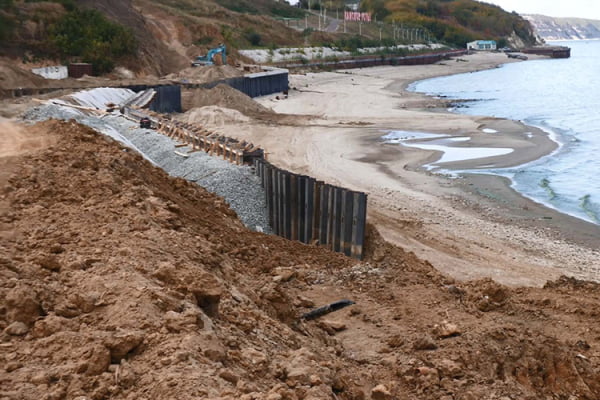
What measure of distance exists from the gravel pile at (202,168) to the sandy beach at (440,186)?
12.7 ft

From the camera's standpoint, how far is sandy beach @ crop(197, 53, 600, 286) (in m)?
15.1

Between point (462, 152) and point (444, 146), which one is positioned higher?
point (444, 146)

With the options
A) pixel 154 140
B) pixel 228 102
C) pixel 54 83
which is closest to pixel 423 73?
pixel 228 102

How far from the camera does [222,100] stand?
37.0 m

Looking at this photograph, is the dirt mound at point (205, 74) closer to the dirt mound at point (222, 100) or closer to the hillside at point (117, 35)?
the hillside at point (117, 35)

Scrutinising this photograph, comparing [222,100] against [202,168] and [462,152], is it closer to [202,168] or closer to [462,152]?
[462,152]

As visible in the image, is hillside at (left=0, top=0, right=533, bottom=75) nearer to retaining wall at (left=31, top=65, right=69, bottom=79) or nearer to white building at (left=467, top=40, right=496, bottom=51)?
retaining wall at (left=31, top=65, right=69, bottom=79)

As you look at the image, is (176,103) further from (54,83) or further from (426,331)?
(426,331)

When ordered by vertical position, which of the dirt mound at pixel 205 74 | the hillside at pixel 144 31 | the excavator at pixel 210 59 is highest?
the hillside at pixel 144 31

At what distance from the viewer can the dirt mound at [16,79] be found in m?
32.0

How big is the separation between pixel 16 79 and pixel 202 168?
21.6 meters

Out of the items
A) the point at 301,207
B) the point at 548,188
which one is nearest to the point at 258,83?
the point at 548,188

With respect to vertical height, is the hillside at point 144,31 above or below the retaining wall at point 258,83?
above

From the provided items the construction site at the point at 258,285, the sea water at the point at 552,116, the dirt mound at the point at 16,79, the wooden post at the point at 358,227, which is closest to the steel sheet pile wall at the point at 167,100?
the dirt mound at the point at 16,79
